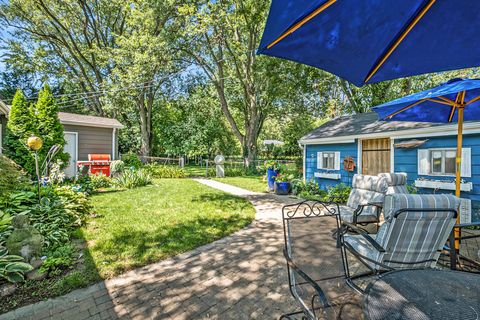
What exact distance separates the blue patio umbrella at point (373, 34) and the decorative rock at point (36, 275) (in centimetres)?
344

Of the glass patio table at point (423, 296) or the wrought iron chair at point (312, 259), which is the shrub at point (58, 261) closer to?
the wrought iron chair at point (312, 259)

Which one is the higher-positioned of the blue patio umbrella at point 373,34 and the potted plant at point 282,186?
the blue patio umbrella at point 373,34

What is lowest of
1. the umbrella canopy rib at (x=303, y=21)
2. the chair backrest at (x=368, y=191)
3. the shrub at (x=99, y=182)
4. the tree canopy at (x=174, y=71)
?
the shrub at (x=99, y=182)

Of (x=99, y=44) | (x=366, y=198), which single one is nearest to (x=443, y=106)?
(x=366, y=198)

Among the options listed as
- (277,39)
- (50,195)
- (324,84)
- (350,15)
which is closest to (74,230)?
(50,195)

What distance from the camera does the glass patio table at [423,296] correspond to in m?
1.23

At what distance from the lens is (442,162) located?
5914mm

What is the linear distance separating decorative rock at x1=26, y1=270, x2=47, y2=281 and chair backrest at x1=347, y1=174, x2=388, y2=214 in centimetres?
490

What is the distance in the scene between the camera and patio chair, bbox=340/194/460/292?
1.99 meters

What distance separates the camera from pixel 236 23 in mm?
12609

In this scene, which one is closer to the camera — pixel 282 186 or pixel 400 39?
pixel 400 39

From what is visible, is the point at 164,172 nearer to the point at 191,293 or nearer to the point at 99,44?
the point at 191,293

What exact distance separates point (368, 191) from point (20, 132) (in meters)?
9.67

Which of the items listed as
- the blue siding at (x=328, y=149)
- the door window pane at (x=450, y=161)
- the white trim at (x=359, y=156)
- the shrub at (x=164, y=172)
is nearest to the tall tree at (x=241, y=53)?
the shrub at (x=164, y=172)
